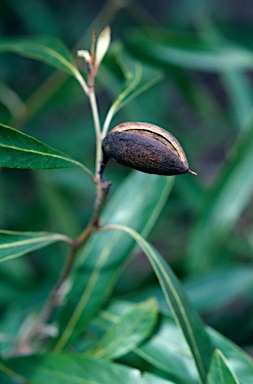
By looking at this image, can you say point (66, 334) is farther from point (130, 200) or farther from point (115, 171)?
point (115, 171)

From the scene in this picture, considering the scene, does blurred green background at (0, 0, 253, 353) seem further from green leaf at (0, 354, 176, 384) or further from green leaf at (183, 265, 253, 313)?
green leaf at (0, 354, 176, 384)

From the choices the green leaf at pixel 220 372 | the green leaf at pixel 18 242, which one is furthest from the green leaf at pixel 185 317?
the green leaf at pixel 18 242

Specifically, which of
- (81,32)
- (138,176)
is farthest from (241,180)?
(81,32)

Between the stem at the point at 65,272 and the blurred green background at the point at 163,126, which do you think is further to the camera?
the blurred green background at the point at 163,126

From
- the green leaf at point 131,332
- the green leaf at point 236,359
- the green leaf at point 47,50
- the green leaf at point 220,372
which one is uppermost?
the green leaf at point 47,50

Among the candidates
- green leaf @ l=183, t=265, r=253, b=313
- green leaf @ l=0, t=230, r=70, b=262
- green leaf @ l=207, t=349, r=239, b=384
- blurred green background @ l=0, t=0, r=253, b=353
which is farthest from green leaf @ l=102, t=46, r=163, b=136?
green leaf @ l=183, t=265, r=253, b=313

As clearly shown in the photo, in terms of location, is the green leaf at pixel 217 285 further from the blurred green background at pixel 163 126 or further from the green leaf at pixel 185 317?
the green leaf at pixel 185 317

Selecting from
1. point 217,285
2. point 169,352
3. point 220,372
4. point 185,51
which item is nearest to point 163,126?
point 185,51
